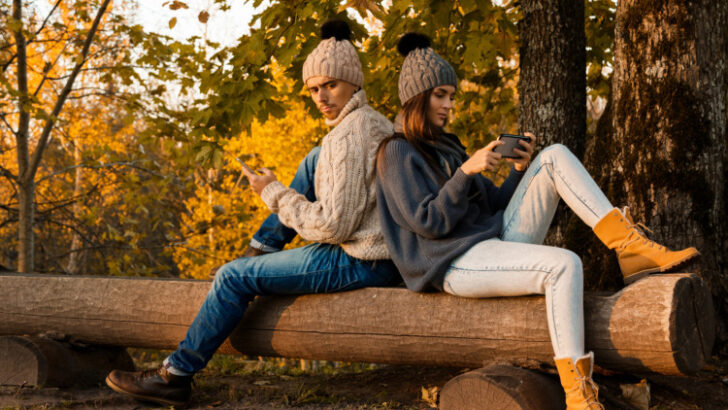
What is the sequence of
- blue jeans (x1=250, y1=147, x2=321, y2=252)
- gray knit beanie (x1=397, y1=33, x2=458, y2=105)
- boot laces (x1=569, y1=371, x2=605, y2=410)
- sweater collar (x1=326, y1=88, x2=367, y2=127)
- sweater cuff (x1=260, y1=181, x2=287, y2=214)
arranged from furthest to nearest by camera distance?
blue jeans (x1=250, y1=147, x2=321, y2=252)
sweater collar (x1=326, y1=88, x2=367, y2=127)
sweater cuff (x1=260, y1=181, x2=287, y2=214)
gray knit beanie (x1=397, y1=33, x2=458, y2=105)
boot laces (x1=569, y1=371, x2=605, y2=410)

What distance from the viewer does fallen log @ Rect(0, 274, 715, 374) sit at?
2.72 metres

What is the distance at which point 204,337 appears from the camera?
3.46 meters

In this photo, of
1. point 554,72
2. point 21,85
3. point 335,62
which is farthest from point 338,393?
point 21,85

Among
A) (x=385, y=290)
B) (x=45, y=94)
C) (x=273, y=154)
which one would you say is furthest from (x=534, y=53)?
(x=45, y=94)

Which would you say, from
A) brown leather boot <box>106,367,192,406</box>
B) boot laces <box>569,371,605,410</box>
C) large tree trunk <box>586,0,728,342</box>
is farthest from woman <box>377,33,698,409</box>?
brown leather boot <box>106,367,192,406</box>

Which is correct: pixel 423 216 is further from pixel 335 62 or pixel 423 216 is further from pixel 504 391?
pixel 335 62

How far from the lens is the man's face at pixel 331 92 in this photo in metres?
3.39

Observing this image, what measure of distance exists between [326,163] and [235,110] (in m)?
1.80

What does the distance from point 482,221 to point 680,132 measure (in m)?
1.70

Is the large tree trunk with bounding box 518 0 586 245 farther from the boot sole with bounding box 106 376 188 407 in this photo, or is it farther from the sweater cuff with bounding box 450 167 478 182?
the boot sole with bounding box 106 376 188 407

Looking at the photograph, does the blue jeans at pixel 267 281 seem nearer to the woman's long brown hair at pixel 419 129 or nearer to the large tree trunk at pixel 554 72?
the woman's long brown hair at pixel 419 129

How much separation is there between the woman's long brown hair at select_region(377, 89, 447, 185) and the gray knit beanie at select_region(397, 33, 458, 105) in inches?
1.6

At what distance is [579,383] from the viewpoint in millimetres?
2615

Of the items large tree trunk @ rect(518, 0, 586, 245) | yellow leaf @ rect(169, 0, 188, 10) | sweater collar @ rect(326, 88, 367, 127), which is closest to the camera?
sweater collar @ rect(326, 88, 367, 127)
